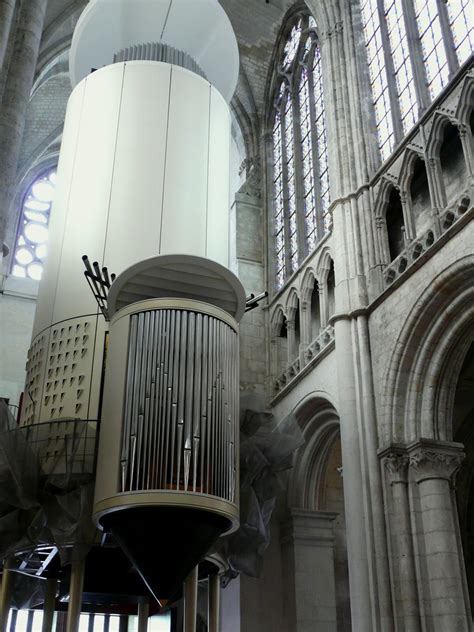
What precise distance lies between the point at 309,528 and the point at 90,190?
7558 millimetres

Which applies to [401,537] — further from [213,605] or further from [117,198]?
[117,198]

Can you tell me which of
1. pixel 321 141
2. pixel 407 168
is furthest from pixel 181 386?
pixel 321 141

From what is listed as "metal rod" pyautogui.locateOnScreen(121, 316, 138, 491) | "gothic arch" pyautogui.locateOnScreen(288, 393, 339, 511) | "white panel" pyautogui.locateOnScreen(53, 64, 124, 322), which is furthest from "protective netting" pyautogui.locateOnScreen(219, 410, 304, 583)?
"gothic arch" pyautogui.locateOnScreen(288, 393, 339, 511)

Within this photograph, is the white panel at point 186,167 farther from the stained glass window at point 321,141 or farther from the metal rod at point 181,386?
the stained glass window at point 321,141

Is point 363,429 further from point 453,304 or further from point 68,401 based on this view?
point 68,401

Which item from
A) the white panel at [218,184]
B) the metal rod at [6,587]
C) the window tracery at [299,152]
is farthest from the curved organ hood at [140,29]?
the metal rod at [6,587]

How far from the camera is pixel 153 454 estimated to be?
666 cm

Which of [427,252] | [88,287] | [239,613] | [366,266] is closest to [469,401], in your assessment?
[366,266]

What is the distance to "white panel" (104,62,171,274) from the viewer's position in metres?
8.89

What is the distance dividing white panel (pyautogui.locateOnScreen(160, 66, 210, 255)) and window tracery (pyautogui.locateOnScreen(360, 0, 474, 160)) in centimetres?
355

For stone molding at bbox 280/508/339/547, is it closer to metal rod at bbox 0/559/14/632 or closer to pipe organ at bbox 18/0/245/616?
pipe organ at bbox 18/0/245/616

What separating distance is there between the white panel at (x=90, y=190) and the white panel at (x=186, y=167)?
0.74 meters

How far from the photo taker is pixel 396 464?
9977 millimetres

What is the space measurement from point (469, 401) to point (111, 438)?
8.49 metres
